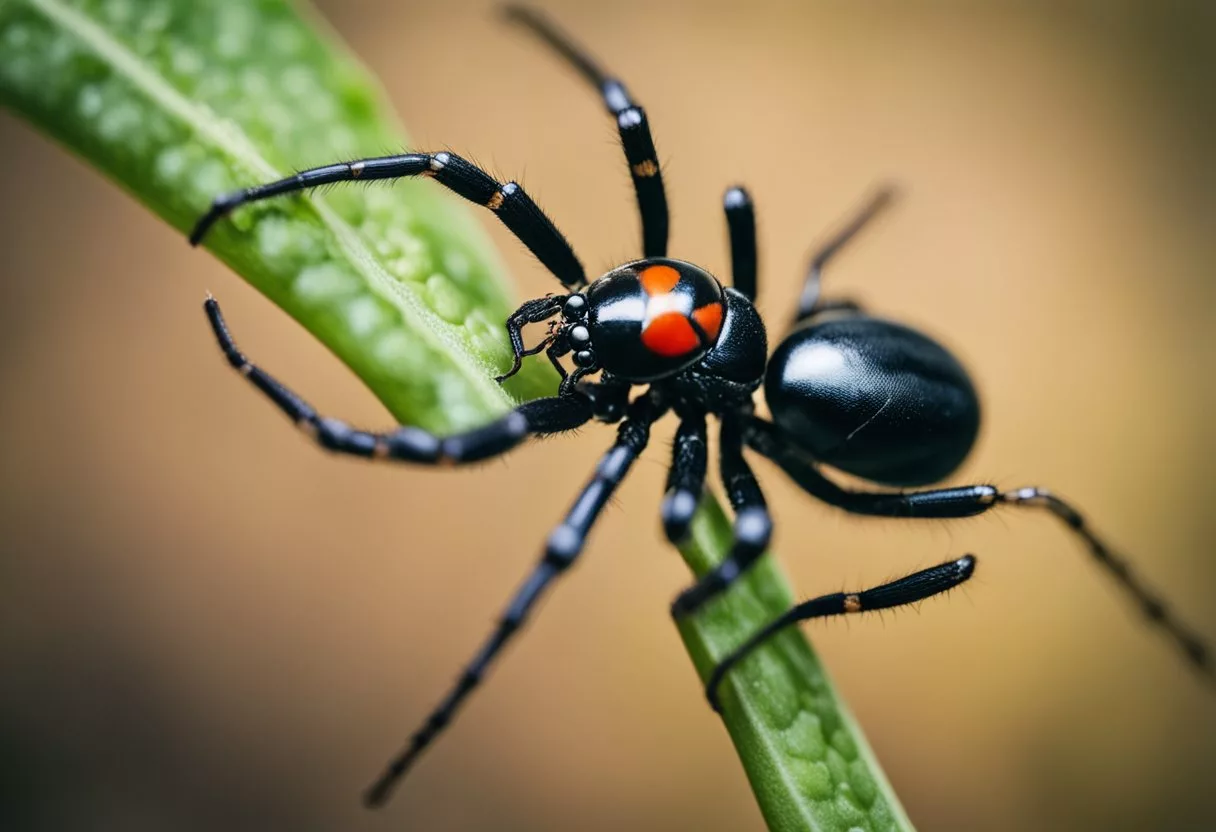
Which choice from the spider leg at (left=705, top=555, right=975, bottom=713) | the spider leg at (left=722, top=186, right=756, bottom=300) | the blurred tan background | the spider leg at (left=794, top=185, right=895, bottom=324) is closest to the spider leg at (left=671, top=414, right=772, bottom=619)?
the spider leg at (left=705, top=555, right=975, bottom=713)

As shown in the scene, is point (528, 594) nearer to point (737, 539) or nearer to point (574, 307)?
point (737, 539)

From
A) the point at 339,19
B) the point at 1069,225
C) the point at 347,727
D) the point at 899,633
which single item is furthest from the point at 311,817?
the point at 1069,225

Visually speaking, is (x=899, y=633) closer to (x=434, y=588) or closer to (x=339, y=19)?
(x=434, y=588)

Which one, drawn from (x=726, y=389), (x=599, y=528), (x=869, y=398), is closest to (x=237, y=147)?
(x=726, y=389)

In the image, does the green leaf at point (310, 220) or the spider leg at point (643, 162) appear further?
the spider leg at point (643, 162)

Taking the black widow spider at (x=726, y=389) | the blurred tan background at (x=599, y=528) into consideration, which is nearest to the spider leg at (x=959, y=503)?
the black widow spider at (x=726, y=389)

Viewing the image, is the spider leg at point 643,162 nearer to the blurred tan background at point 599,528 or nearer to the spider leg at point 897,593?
the spider leg at point 897,593
